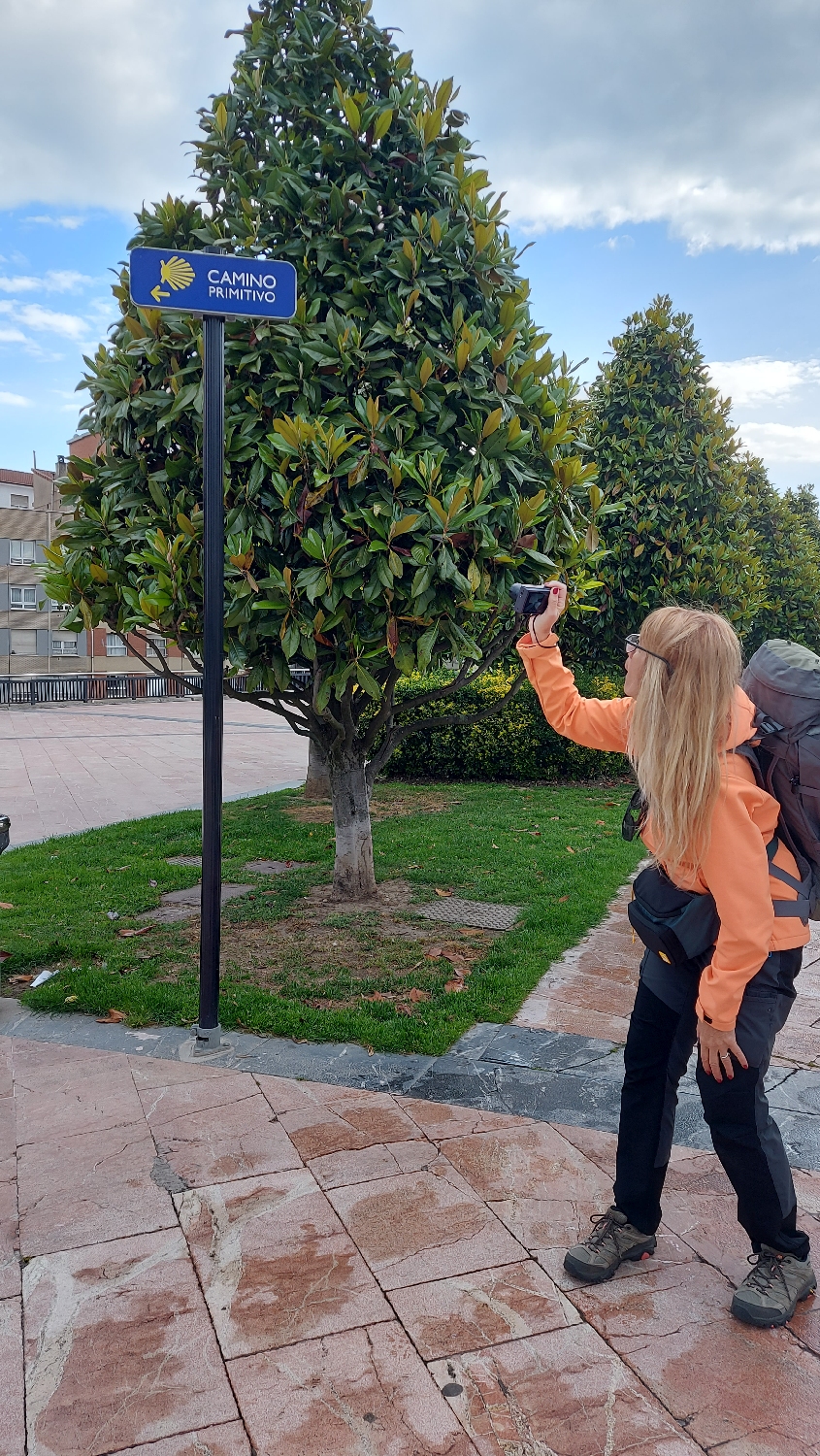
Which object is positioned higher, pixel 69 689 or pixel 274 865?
pixel 274 865

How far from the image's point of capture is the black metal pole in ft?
12.7

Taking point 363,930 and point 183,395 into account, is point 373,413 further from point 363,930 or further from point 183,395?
point 363,930

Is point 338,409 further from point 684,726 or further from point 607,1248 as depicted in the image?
point 607,1248

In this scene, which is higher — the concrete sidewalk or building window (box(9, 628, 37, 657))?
building window (box(9, 628, 37, 657))

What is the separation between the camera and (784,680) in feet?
7.41

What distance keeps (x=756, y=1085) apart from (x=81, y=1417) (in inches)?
67.9

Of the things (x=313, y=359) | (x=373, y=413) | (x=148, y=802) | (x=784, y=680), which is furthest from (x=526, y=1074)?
(x=148, y=802)

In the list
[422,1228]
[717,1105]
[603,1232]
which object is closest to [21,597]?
[422,1228]

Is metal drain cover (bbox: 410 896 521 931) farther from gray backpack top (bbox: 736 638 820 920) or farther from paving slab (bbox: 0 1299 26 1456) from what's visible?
paving slab (bbox: 0 1299 26 1456)

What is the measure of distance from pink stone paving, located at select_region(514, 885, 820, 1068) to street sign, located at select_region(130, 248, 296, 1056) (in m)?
1.47

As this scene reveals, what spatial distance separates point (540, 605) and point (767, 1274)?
1893 mm

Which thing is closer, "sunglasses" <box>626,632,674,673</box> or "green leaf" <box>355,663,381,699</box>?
"sunglasses" <box>626,632,674,673</box>

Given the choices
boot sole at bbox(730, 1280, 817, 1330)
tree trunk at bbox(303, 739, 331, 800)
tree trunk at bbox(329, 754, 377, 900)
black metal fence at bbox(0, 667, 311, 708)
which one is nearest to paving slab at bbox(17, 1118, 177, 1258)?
boot sole at bbox(730, 1280, 817, 1330)

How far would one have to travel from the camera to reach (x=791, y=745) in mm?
2236
